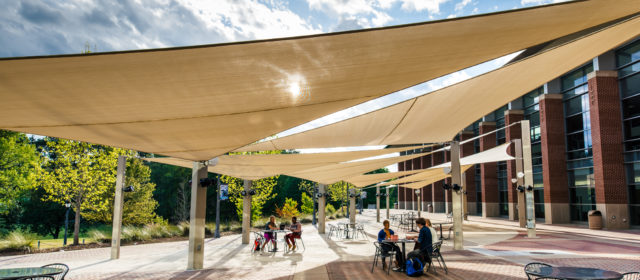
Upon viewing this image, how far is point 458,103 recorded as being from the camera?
7355 mm

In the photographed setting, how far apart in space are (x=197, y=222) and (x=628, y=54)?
21.5 meters

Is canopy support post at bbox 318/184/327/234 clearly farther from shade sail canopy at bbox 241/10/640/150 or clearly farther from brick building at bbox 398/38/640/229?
brick building at bbox 398/38/640/229

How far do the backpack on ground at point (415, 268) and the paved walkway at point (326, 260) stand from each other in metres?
0.21

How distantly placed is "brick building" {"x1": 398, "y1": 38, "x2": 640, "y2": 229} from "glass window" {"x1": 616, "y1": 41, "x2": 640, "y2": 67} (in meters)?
0.04

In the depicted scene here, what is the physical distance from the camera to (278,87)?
12.7ft

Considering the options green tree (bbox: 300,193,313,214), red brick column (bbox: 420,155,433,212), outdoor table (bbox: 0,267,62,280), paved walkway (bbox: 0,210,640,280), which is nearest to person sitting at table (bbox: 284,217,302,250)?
paved walkway (bbox: 0,210,640,280)

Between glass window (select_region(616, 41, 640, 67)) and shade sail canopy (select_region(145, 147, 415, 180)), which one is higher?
glass window (select_region(616, 41, 640, 67))

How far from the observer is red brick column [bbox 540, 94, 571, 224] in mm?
22031

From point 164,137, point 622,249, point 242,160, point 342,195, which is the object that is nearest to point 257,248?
point 242,160

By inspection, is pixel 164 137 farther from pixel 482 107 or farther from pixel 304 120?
pixel 482 107

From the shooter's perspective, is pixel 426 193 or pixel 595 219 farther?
pixel 426 193

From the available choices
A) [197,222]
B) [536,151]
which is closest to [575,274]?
[197,222]

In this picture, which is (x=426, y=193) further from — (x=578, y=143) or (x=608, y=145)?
(x=608, y=145)

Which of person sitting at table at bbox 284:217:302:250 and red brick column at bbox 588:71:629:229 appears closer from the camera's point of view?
person sitting at table at bbox 284:217:302:250
